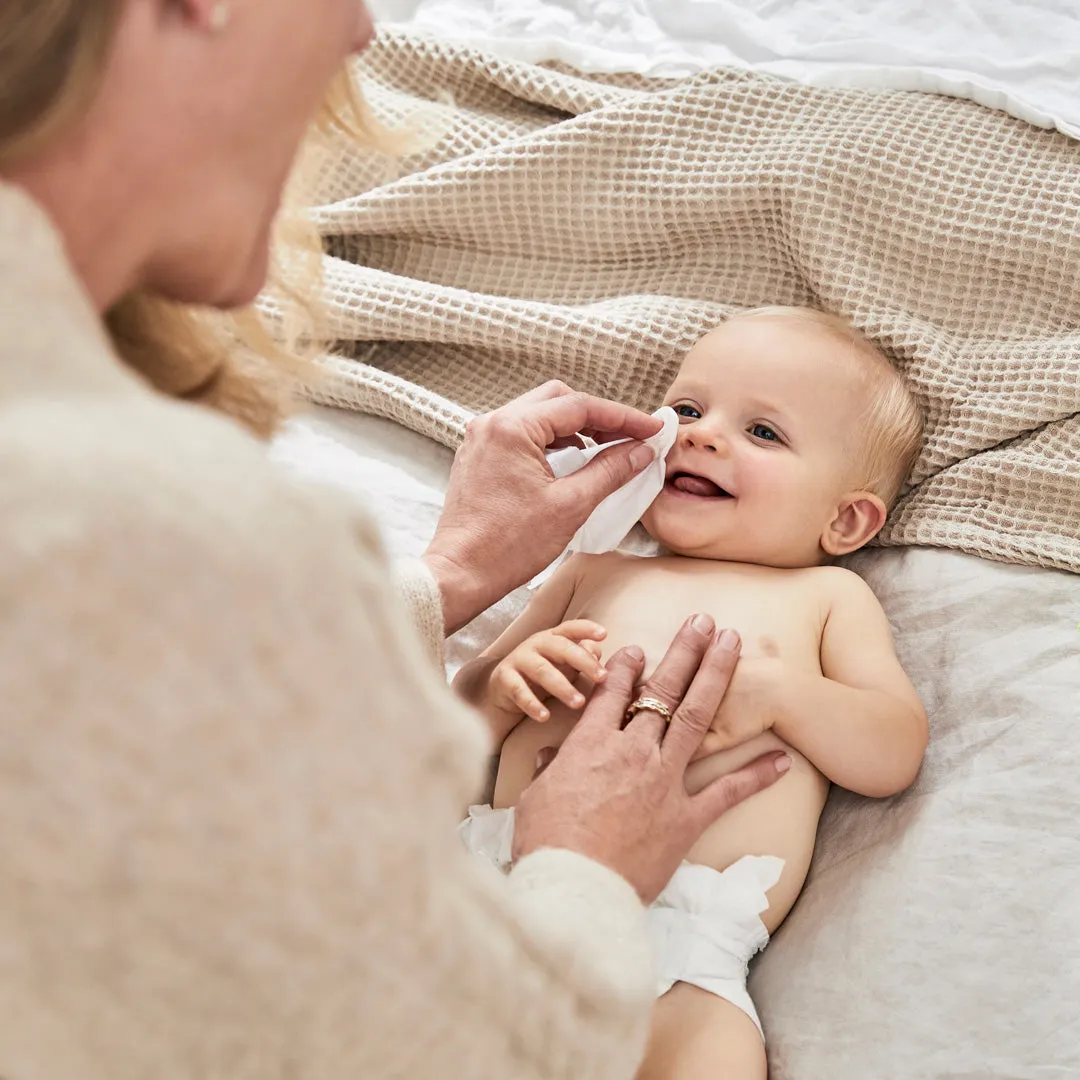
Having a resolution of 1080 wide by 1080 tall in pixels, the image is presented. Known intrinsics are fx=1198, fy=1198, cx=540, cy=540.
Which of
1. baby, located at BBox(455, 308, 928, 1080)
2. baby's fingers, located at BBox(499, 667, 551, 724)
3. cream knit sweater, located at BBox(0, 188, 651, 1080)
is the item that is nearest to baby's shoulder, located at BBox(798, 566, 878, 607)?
A: baby, located at BBox(455, 308, 928, 1080)

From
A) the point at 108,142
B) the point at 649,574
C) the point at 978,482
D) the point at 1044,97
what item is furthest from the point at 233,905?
the point at 1044,97

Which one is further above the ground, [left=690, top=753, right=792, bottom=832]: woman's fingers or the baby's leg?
[left=690, top=753, right=792, bottom=832]: woman's fingers

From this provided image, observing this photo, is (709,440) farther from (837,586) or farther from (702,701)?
(702,701)

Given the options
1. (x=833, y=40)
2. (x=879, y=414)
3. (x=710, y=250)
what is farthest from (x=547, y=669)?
(x=833, y=40)

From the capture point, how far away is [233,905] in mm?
485

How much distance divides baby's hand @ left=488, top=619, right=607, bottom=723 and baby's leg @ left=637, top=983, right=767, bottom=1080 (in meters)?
0.29

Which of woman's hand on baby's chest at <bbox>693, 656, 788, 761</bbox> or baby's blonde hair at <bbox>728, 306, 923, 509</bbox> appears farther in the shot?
baby's blonde hair at <bbox>728, 306, 923, 509</bbox>


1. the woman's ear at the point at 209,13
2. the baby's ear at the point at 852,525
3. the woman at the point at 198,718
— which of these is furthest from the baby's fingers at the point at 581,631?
the woman's ear at the point at 209,13

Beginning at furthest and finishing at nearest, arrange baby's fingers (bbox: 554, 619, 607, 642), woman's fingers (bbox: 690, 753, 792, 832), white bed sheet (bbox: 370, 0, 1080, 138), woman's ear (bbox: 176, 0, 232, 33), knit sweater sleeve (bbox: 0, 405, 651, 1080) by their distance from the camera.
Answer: white bed sheet (bbox: 370, 0, 1080, 138) < baby's fingers (bbox: 554, 619, 607, 642) < woman's fingers (bbox: 690, 753, 792, 832) < woman's ear (bbox: 176, 0, 232, 33) < knit sweater sleeve (bbox: 0, 405, 651, 1080)

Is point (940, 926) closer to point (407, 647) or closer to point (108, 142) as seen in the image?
point (407, 647)

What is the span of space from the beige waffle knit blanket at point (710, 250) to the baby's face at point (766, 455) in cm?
12

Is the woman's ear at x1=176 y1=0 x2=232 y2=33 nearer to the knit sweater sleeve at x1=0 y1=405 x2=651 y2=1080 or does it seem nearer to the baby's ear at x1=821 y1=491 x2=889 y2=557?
the knit sweater sleeve at x1=0 y1=405 x2=651 y2=1080

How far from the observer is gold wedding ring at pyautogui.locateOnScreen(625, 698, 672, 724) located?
1.14 meters

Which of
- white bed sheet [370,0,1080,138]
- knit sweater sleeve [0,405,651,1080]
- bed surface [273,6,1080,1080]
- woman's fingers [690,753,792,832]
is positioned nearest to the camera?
knit sweater sleeve [0,405,651,1080]
